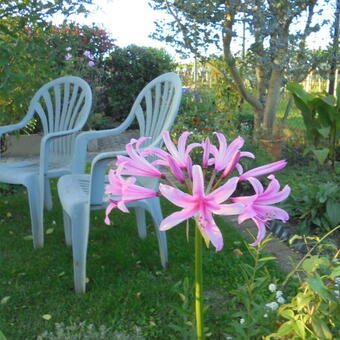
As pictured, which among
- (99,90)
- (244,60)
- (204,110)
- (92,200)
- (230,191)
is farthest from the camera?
(99,90)

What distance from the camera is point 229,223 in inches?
144

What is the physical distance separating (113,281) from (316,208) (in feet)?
5.24

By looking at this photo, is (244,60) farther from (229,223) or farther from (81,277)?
(81,277)

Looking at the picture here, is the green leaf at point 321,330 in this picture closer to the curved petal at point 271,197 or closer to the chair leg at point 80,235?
the curved petal at point 271,197

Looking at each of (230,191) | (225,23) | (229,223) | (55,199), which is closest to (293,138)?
(225,23)

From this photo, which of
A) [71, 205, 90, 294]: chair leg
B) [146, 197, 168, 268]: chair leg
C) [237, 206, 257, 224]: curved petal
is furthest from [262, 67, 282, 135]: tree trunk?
[237, 206, 257, 224]: curved petal

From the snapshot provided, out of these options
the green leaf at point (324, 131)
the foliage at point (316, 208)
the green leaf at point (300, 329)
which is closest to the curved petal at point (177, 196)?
the green leaf at point (300, 329)

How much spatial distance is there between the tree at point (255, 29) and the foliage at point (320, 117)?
29.8 inches

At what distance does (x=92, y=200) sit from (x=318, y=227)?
70.4 inches

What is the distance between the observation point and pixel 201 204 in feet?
2.63

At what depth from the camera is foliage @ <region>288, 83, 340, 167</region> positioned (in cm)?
430

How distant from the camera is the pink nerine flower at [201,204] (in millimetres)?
786

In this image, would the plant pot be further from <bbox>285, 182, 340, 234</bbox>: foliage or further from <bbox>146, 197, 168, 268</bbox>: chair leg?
<bbox>146, 197, 168, 268</bbox>: chair leg

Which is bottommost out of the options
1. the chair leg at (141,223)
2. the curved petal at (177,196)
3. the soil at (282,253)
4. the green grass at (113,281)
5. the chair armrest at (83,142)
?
the green grass at (113,281)
